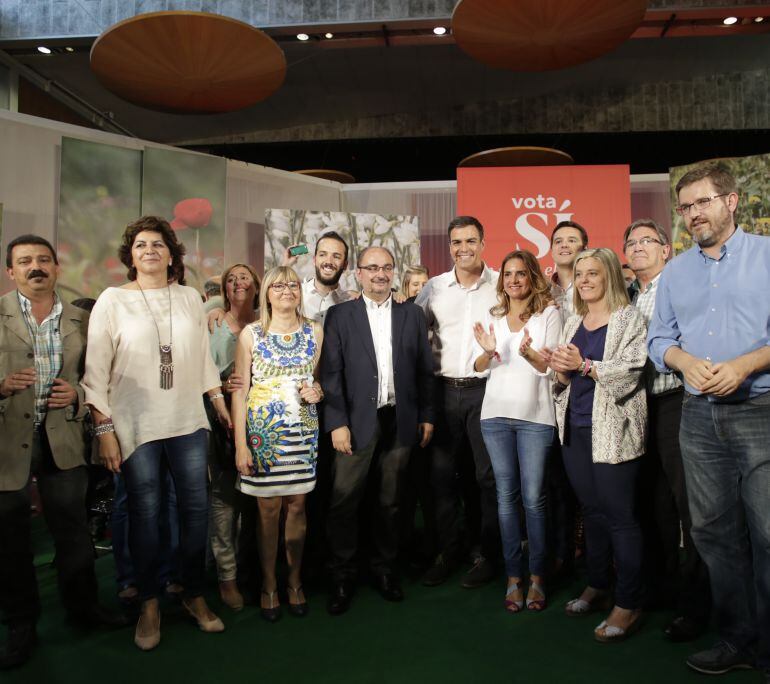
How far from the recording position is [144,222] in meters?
2.70

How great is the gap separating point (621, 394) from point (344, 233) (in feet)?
15.1

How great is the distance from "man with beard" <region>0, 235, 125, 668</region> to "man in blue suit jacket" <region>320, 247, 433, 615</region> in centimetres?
107

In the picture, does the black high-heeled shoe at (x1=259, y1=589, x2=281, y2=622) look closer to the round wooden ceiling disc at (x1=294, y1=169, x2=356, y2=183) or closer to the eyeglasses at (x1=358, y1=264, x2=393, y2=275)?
the eyeglasses at (x1=358, y1=264, x2=393, y2=275)

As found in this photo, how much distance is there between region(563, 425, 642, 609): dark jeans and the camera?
8.43 ft

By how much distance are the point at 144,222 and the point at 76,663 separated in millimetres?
1780

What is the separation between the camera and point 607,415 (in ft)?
8.38

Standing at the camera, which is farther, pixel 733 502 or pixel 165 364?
pixel 165 364

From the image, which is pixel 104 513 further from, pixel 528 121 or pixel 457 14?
pixel 528 121

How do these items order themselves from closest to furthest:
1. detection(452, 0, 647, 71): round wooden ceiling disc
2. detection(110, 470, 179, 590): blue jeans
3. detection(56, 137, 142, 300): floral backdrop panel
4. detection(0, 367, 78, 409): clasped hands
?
detection(0, 367, 78, 409): clasped hands
detection(110, 470, 179, 590): blue jeans
detection(452, 0, 647, 71): round wooden ceiling disc
detection(56, 137, 142, 300): floral backdrop panel

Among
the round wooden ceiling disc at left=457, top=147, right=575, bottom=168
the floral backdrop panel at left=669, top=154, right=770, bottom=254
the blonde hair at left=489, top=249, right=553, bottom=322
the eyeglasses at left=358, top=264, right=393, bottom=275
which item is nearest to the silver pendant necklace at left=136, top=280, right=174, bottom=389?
the eyeglasses at left=358, top=264, right=393, bottom=275

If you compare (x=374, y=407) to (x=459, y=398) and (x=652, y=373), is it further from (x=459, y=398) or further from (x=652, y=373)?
(x=652, y=373)

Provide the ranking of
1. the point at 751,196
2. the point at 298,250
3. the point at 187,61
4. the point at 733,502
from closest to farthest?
the point at 733,502, the point at 298,250, the point at 187,61, the point at 751,196

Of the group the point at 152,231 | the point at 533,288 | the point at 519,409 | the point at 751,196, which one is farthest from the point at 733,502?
the point at 751,196

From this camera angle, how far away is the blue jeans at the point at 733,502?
207 cm
